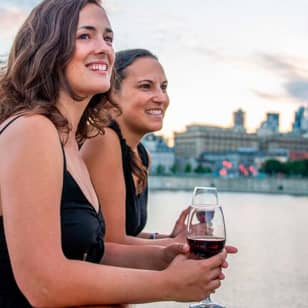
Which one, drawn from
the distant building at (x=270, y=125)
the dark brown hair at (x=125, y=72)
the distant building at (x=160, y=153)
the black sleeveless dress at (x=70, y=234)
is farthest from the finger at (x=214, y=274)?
the distant building at (x=270, y=125)

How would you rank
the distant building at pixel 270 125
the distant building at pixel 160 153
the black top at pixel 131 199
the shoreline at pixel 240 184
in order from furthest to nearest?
the distant building at pixel 270 125 < the distant building at pixel 160 153 < the shoreline at pixel 240 184 < the black top at pixel 131 199

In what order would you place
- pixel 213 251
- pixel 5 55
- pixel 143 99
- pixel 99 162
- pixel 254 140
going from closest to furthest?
pixel 213 251 → pixel 5 55 → pixel 99 162 → pixel 143 99 → pixel 254 140

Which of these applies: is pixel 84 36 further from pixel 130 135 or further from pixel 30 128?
pixel 130 135

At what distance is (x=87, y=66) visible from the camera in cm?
100

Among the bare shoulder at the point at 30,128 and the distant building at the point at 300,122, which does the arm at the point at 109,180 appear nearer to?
the bare shoulder at the point at 30,128

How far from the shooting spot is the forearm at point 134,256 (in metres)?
1.11

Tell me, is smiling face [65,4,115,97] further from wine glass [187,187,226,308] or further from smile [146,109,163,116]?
smile [146,109,163,116]

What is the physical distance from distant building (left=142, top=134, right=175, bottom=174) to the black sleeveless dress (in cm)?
4801

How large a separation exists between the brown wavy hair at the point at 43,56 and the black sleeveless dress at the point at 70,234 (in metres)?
0.11

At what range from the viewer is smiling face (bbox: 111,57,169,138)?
1.51 m

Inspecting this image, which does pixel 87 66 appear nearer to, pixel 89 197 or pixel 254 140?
pixel 89 197

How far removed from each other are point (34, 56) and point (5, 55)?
139 millimetres

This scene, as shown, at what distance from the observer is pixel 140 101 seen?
4.94 feet

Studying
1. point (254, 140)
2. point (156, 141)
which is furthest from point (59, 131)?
point (254, 140)
